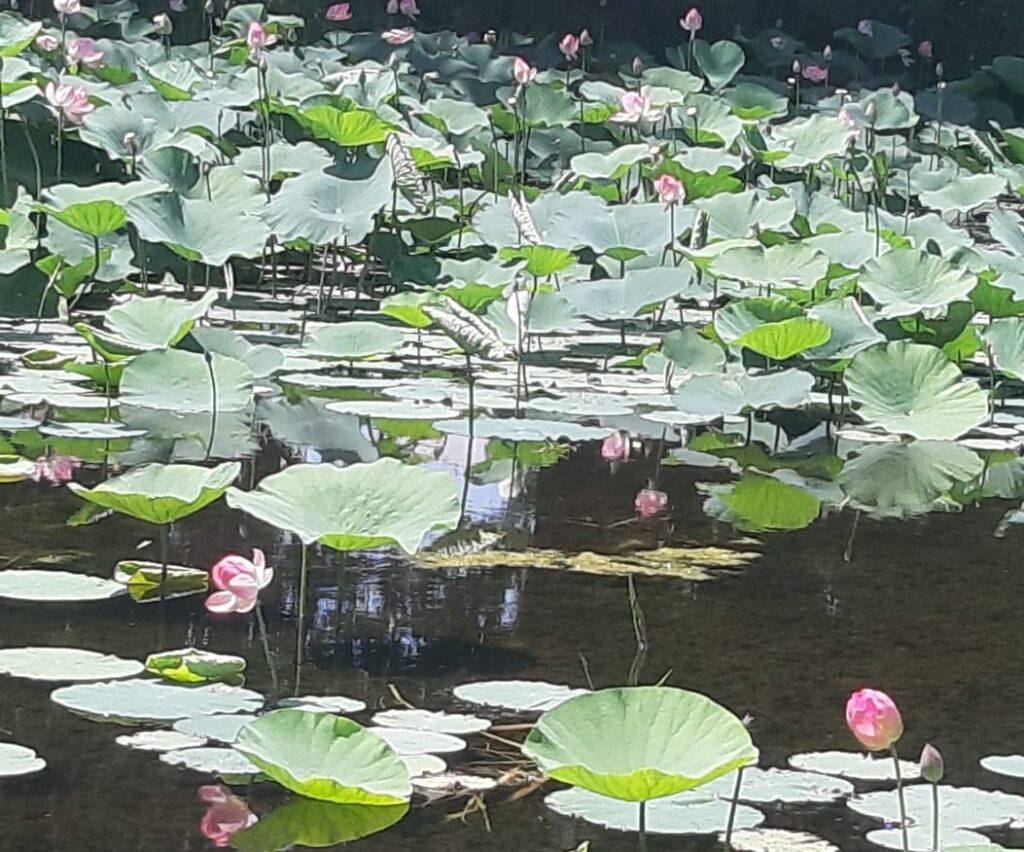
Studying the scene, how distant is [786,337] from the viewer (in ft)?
9.15

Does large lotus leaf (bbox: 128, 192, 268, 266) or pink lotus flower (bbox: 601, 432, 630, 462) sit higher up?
large lotus leaf (bbox: 128, 192, 268, 266)

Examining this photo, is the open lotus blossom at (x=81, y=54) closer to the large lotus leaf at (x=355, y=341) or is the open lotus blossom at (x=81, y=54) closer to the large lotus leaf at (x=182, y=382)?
the large lotus leaf at (x=355, y=341)

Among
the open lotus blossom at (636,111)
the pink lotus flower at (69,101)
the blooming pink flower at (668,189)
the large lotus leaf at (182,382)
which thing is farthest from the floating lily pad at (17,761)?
the open lotus blossom at (636,111)

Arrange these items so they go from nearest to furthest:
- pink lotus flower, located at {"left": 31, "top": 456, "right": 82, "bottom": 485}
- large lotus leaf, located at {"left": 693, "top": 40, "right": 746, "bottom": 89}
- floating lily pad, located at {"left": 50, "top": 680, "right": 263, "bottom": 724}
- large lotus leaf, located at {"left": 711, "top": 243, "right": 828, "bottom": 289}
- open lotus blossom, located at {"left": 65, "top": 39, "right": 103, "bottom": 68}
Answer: floating lily pad, located at {"left": 50, "top": 680, "right": 263, "bottom": 724} < pink lotus flower, located at {"left": 31, "top": 456, "right": 82, "bottom": 485} < large lotus leaf, located at {"left": 711, "top": 243, "right": 828, "bottom": 289} < open lotus blossom, located at {"left": 65, "top": 39, "right": 103, "bottom": 68} < large lotus leaf, located at {"left": 693, "top": 40, "right": 746, "bottom": 89}

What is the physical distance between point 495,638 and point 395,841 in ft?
1.51

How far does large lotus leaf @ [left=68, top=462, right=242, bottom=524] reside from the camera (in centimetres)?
175

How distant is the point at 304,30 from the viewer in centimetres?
707

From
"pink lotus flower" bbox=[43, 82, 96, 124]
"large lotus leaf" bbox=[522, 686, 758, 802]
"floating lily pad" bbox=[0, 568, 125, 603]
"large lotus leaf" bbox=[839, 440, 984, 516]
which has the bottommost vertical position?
"floating lily pad" bbox=[0, 568, 125, 603]

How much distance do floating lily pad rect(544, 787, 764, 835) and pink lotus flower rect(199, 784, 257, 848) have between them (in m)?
0.20

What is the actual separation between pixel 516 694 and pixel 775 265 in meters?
1.71

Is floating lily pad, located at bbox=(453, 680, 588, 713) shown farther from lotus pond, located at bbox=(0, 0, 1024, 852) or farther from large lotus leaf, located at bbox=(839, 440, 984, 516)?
large lotus leaf, located at bbox=(839, 440, 984, 516)

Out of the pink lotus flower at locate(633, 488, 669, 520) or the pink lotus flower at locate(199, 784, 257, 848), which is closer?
the pink lotus flower at locate(199, 784, 257, 848)

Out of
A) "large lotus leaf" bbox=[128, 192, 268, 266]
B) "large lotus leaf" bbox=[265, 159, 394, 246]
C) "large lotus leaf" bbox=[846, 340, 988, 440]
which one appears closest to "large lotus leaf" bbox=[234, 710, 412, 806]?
"large lotus leaf" bbox=[846, 340, 988, 440]

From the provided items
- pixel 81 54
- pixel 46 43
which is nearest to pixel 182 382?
pixel 81 54
